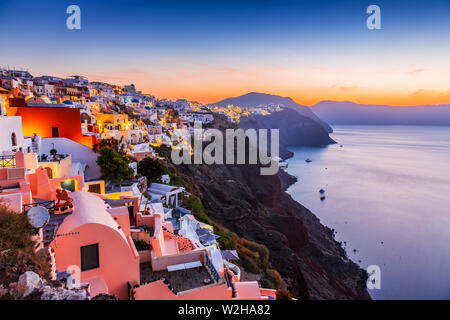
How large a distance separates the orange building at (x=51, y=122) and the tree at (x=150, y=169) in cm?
390

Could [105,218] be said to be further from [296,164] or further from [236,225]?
[296,164]

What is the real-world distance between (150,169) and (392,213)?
115 feet

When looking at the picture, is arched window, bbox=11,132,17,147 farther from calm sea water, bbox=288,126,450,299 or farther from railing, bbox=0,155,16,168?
calm sea water, bbox=288,126,450,299

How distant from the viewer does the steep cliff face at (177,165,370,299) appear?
1786 cm

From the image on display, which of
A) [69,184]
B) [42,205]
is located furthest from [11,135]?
[42,205]

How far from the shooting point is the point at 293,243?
79.0 ft

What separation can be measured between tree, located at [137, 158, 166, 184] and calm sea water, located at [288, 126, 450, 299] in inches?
794

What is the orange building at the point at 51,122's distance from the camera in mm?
12703

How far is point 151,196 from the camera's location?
13641mm

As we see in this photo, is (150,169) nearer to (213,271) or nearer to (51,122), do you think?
(51,122)

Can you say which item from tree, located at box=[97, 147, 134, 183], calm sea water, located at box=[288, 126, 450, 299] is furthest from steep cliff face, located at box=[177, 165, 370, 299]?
tree, located at box=[97, 147, 134, 183]

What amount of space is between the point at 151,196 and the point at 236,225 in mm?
9381

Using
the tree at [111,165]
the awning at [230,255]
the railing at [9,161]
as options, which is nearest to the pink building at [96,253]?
the railing at [9,161]
